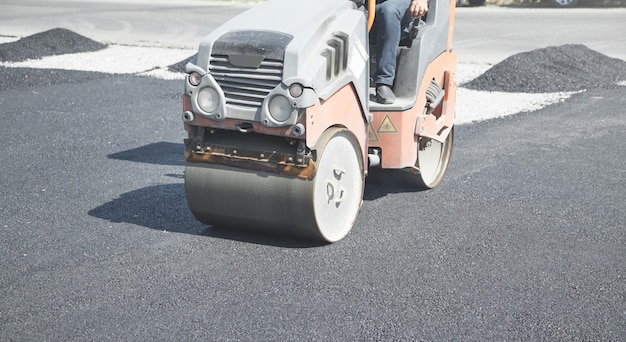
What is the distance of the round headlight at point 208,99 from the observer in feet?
16.2

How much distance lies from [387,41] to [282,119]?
1282mm

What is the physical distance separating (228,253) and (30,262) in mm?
1126

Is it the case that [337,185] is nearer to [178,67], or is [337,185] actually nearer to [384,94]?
[384,94]

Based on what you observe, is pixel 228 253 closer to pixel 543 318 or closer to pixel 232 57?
pixel 232 57

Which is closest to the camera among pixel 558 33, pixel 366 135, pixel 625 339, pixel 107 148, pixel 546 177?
pixel 625 339

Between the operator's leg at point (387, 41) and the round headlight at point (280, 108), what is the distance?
48.5 inches

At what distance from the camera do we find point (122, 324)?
4199 mm

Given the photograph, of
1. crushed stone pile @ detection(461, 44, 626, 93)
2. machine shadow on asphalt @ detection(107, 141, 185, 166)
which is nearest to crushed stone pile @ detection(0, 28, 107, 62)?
machine shadow on asphalt @ detection(107, 141, 185, 166)

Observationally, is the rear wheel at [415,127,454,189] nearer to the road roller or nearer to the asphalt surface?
the asphalt surface

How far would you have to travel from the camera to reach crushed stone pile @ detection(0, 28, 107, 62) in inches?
519

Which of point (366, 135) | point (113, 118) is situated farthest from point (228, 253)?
point (113, 118)

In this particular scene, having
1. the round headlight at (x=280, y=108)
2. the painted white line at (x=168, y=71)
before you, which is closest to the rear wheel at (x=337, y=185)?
the round headlight at (x=280, y=108)

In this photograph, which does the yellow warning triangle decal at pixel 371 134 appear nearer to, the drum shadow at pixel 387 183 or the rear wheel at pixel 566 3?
the drum shadow at pixel 387 183

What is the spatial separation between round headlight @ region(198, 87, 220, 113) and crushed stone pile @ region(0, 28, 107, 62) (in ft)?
29.0
